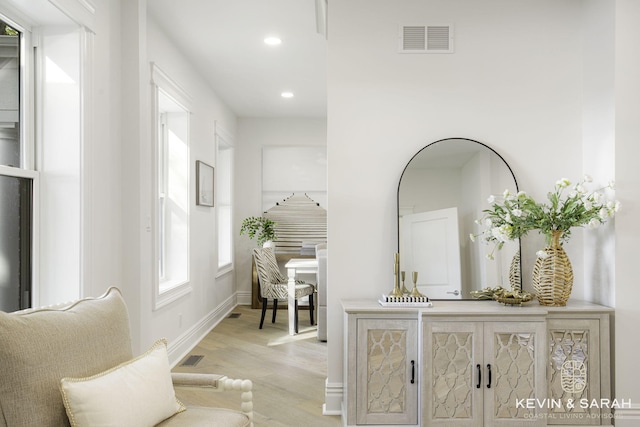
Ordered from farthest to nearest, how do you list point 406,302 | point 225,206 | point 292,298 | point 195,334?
1. point 225,206
2. point 292,298
3. point 195,334
4. point 406,302

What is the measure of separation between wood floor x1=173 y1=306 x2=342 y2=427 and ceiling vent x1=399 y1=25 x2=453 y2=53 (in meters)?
2.41

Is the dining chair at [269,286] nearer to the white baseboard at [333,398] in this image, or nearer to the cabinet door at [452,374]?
the white baseboard at [333,398]

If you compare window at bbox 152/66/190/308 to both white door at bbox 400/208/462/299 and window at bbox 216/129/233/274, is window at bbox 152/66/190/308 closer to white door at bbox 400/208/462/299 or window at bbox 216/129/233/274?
window at bbox 216/129/233/274

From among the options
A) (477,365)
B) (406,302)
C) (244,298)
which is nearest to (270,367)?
(406,302)

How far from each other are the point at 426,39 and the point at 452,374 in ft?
6.76

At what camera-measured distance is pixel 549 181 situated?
303 cm

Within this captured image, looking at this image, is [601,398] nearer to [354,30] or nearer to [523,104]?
[523,104]

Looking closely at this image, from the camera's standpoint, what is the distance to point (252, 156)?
277 inches

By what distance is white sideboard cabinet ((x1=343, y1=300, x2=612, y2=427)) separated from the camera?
2.56 metres

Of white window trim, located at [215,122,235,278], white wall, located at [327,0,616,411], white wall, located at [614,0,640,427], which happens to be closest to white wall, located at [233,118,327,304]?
white window trim, located at [215,122,235,278]

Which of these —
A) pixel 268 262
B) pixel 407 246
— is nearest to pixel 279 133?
pixel 268 262

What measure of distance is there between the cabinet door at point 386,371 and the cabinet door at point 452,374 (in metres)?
0.09

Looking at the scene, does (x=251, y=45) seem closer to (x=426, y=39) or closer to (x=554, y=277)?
(x=426, y=39)

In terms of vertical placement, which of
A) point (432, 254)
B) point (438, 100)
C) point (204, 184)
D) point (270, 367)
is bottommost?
point (270, 367)
